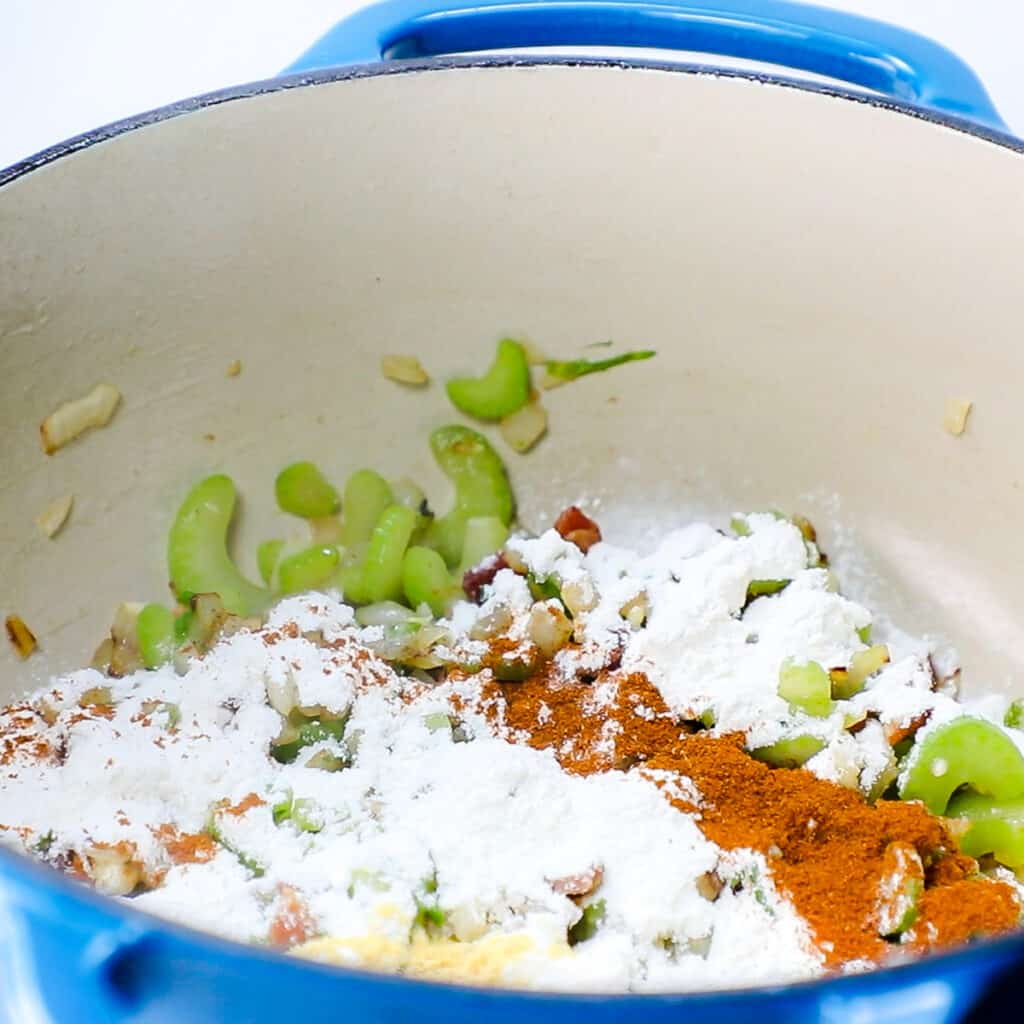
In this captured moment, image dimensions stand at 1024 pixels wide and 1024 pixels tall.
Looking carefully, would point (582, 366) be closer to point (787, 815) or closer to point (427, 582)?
point (427, 582)

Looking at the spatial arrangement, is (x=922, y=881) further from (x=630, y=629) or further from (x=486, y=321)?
(x=486, y=321)

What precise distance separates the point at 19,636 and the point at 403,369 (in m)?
0.49

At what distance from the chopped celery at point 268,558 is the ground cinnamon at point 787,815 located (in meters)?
0.32

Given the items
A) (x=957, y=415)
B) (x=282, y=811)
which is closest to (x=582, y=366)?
(x=957, y=415)

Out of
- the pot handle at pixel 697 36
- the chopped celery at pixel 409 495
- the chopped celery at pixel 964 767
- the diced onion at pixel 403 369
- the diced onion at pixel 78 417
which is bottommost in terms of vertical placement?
the chopped celery at pixel 964 767

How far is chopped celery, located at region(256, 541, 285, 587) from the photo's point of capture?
139 centimetres

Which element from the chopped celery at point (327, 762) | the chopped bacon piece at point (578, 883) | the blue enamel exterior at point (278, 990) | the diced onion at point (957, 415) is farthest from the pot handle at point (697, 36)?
the blue enamel exterior at point (278, 990)

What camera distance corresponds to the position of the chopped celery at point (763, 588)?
1.29 m

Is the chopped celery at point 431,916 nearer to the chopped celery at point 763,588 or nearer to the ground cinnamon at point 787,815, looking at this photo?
the ground cinnamon at point 787,815

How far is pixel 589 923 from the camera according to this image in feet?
3.19

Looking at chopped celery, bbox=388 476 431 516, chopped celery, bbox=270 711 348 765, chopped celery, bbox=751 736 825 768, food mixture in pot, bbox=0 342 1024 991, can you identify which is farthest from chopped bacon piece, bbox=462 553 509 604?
chopped celery, bbox=751 736 825 768

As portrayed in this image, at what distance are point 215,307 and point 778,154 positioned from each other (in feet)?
2.00

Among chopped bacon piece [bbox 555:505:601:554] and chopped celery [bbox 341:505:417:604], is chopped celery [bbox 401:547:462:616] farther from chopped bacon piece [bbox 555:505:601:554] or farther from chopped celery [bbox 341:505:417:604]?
chopped bacon piece [bbox 555:505:601:554]

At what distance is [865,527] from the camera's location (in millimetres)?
1396
